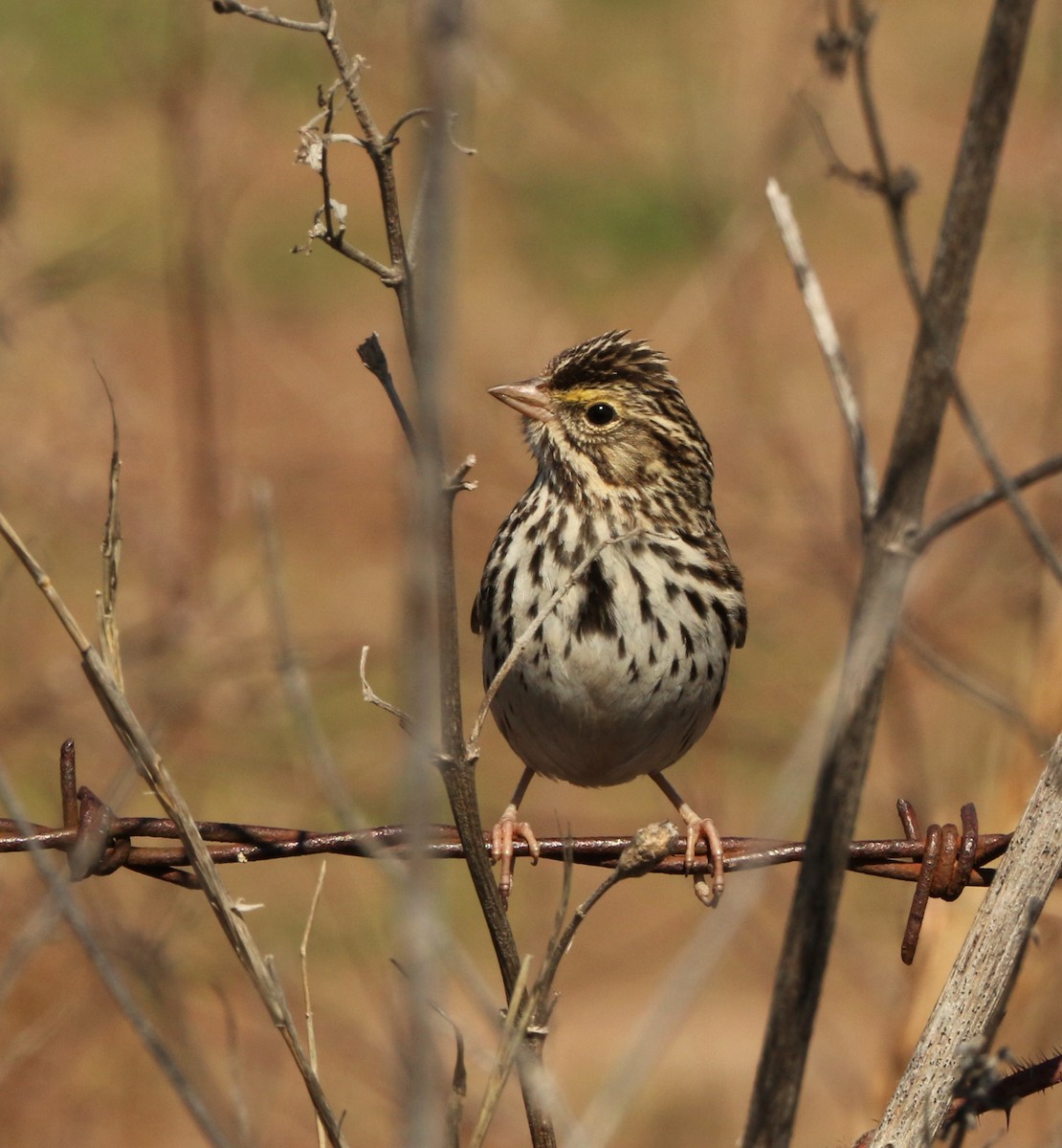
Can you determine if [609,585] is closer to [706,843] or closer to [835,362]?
[706,843]

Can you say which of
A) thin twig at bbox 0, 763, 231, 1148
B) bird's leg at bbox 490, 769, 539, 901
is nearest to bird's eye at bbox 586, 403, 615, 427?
bird's leg at bbox 490, 769, 539, 901

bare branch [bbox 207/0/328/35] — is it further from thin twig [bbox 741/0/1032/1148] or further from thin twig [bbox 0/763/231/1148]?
thin twig [bbox 0/763/231/1148]

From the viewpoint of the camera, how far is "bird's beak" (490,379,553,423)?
5.19 metres

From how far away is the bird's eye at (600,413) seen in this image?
17.0 ft

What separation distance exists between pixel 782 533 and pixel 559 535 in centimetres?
535

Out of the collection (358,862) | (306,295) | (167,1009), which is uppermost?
(306,295)

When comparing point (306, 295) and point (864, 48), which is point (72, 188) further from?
point (864, 48)

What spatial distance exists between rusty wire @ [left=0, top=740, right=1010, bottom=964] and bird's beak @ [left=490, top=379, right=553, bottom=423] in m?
1.96

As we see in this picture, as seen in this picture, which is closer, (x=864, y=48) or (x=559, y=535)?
(x=864, y=48)

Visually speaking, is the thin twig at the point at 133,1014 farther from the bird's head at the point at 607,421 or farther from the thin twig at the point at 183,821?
the bird's head at the point at 607,421

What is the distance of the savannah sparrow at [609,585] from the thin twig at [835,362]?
228 centimetres

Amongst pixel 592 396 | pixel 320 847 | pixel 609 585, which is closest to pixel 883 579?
pixel 320 847

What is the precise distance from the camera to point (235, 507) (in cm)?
1212

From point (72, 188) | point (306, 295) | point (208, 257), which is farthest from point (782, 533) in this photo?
point (72, 188)
